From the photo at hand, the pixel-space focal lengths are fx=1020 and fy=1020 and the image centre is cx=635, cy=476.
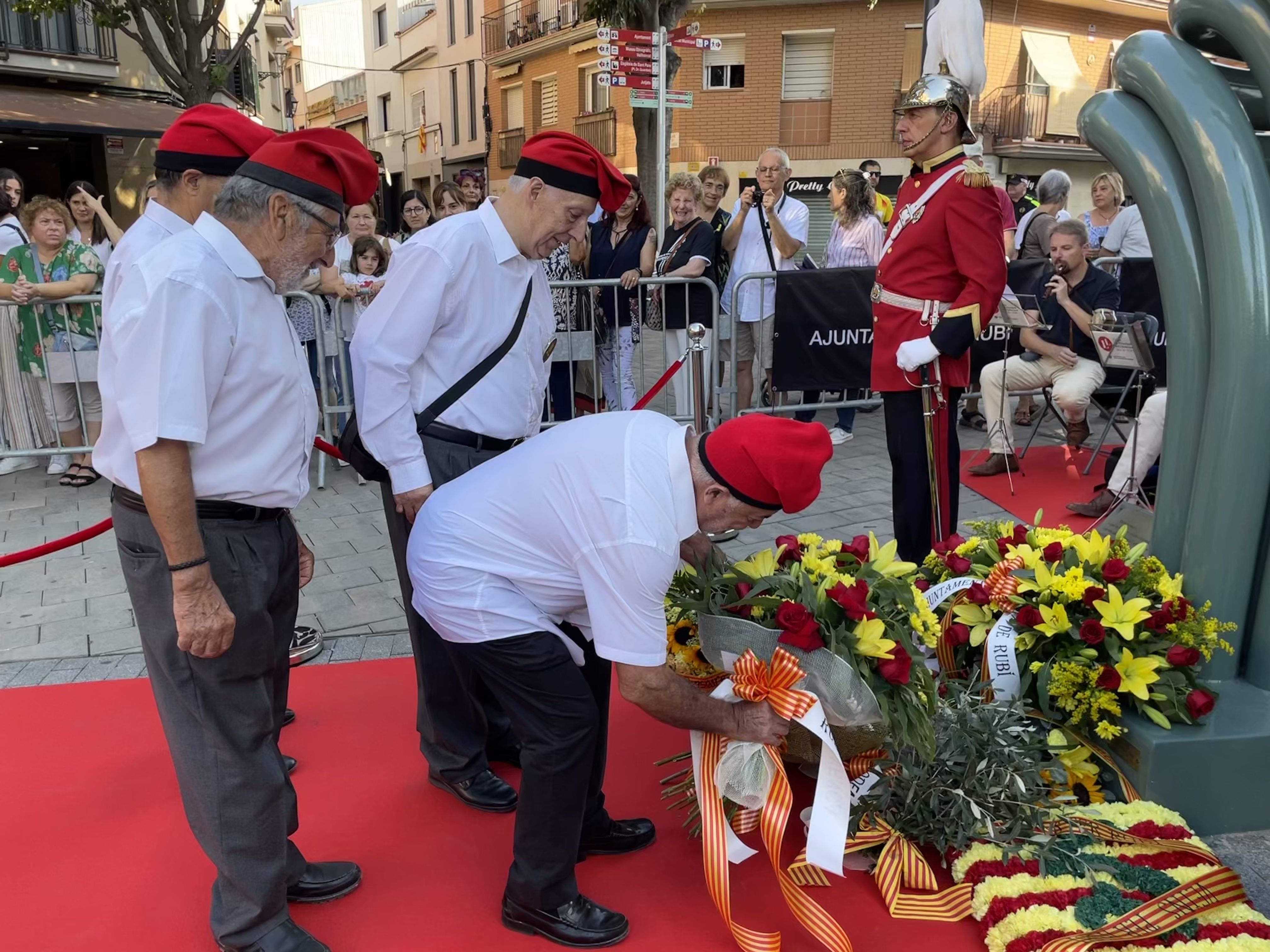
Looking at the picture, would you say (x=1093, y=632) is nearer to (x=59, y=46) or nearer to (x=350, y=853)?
(x=350, y=853)

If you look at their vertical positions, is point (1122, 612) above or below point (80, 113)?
below

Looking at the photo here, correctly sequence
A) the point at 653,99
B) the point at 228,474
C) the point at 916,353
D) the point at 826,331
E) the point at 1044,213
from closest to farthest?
the point at 228,474
the point at 916,353
the point at 826,331
the point at 1044,213
the point at 653,99

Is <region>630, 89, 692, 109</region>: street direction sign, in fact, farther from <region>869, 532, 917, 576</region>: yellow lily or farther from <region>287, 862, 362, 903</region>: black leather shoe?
<region>287, 862, 362, 903</region>: black leather shoe

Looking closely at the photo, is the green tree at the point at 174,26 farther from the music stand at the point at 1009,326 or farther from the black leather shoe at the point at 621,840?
the black leather shoe at the point at 621,840

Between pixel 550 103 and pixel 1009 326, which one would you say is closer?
pixel 1009 326

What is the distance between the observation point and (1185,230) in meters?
3.08

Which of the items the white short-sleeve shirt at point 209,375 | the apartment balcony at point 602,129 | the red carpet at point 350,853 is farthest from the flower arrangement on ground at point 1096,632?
the apartment balcony at point 602,129

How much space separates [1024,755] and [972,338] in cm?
175

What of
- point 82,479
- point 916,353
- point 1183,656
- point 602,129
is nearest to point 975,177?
point 916,353

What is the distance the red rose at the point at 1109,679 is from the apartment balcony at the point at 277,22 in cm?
4138

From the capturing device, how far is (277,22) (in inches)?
1740

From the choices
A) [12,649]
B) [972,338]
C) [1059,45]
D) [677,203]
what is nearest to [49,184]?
[677,203]

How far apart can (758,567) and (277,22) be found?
48.5 m

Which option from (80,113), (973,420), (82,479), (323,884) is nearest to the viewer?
(323,884)
